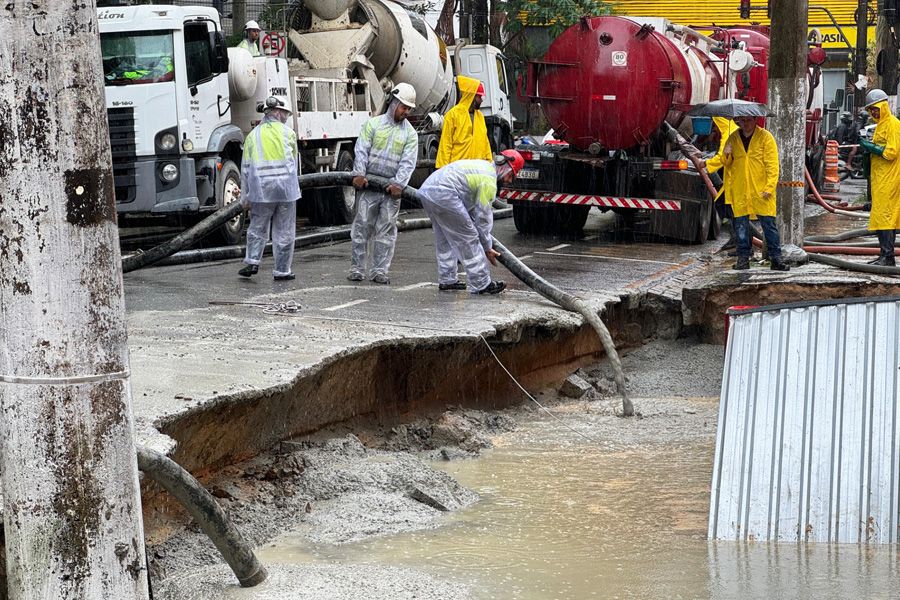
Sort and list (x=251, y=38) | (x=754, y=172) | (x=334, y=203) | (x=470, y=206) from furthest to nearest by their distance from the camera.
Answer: (x=334, y=203) < (x=251, y=38) < (x=754, y=172) < (x=470, y=206)

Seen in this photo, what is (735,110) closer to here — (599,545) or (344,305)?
(344,305)

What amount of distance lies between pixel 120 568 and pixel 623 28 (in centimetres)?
1134

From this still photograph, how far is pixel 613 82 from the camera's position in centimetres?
1278

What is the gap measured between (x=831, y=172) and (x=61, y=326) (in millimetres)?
22935

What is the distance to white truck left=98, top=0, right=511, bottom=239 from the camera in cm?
1227

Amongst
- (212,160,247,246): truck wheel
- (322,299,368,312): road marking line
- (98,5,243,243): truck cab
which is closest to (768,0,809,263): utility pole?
(322,299,368,312): road marking line

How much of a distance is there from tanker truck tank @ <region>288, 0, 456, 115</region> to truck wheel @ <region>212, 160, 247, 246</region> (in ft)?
9.56

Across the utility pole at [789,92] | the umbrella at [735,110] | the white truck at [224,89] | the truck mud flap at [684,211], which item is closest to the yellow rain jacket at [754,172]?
the umbrella at [735,110]

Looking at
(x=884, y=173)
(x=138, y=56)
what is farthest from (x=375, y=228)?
(x=884, y=173)

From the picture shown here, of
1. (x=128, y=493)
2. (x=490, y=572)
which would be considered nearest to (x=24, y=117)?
(x=128, y=493)

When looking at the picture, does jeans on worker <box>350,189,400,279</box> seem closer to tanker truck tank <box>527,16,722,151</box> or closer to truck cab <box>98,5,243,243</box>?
truck cab <box>98,5,243,243</box>

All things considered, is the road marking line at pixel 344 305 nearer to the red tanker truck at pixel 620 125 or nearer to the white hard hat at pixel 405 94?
the white hard hat at pixel 405 94

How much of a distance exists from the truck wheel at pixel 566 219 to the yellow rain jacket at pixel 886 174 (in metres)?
4.52

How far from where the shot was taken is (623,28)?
12812 millimetres
